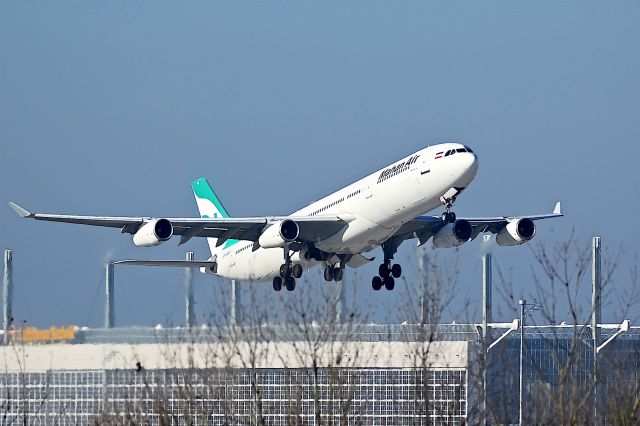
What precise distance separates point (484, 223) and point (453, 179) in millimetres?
11174

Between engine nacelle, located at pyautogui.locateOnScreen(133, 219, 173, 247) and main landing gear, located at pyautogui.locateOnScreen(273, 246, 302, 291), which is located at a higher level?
engine nacelle, located at pyautogui.locateOnScreen(133, 219, 173, 247)

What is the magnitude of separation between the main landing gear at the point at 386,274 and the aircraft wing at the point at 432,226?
1.23m

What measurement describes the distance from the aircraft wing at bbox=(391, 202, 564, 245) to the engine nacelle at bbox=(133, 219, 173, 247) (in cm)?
1017

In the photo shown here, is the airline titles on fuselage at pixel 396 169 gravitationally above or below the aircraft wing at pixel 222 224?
above

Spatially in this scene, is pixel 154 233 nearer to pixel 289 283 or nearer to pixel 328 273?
pixel 289 283

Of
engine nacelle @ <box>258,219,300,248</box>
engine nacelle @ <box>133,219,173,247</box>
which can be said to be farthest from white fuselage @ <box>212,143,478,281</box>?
engine nacelle @ <box>133,219,173,247</box>

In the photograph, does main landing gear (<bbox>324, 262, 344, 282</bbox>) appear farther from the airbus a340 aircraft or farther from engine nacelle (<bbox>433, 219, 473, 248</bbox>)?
engine nacelle (<bbox>433, 219, 473, 248</bbox>)

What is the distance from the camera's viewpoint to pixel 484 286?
95938mm

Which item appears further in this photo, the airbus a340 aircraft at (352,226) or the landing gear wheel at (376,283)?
the landing gear wheel at (376,283)

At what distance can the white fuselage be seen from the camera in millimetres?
50875

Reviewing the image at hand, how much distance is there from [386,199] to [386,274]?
9.28 metres

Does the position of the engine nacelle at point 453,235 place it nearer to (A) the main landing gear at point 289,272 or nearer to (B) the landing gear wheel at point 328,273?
(B) the landing gear wheel at point 328,273

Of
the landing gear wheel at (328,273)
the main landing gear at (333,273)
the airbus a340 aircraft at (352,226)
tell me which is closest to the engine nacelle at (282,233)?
the airbus a340 aircraft at (352,226)

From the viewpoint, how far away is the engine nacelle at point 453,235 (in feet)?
189
